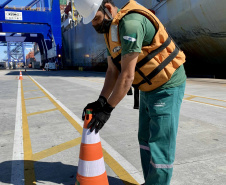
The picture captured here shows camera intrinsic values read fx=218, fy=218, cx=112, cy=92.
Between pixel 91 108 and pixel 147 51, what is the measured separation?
2.30 feet

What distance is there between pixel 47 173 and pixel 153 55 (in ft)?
6.27

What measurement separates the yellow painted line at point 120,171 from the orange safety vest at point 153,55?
1.14 metres

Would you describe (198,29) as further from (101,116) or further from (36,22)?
(36,22)

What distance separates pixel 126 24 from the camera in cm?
167

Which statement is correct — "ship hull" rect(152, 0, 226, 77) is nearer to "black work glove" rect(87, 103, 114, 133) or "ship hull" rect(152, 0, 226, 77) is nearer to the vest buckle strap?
the vest buckle strap

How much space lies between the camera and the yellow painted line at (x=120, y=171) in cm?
244

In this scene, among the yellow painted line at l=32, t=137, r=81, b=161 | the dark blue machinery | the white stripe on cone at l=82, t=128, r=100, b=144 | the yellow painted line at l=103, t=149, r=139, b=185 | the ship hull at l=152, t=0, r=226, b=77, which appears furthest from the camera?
the dark blue machinery

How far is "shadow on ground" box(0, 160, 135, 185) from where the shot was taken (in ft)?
8.13

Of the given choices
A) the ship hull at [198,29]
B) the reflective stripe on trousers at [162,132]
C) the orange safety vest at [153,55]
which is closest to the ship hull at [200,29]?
the ship hull at [198,29]

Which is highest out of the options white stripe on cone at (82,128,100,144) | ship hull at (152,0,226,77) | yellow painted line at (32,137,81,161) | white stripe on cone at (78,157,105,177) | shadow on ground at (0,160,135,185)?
ship hull at (152,0,226,77)

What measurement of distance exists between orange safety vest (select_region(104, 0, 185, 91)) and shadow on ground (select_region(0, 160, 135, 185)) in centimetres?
125

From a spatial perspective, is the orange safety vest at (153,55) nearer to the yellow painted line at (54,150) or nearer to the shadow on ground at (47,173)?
the shadow on ground at (47,173)

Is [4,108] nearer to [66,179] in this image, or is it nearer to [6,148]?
[6,148]

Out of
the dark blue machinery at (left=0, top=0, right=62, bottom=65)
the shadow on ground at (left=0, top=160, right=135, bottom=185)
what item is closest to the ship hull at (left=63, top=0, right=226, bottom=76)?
the shadow on ground at (left=0, top=160, right=135, bottom=185)
